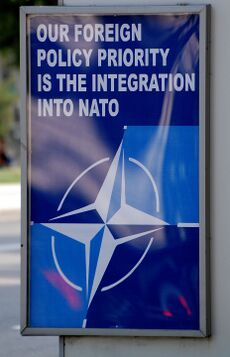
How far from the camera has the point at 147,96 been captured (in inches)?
268

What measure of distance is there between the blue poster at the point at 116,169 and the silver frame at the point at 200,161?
4cm

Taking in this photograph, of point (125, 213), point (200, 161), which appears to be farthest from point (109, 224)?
point (200, 161)

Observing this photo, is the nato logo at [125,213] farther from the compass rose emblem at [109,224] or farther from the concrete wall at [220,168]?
the concrete wall at [220,168]

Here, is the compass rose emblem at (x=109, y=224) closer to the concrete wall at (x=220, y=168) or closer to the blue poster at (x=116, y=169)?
the blue poster at (x=116, y=169)

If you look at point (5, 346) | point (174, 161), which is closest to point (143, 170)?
point (174, 161)

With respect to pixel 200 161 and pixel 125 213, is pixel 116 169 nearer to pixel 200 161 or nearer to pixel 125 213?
pixel 125 213

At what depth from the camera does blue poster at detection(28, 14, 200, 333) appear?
22.3ft

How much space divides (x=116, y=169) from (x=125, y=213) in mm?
265

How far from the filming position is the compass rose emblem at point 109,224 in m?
6.80

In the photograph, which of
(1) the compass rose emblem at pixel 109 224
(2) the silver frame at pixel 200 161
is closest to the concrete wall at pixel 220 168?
(2) the silver frame at pixel 200 161

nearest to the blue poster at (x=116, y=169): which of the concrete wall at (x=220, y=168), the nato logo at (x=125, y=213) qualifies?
the nato logo at (x=125, y=213)

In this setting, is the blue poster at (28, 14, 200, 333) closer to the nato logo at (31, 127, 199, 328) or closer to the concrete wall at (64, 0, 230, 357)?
the nato logo at (31, 127, 199, 328)

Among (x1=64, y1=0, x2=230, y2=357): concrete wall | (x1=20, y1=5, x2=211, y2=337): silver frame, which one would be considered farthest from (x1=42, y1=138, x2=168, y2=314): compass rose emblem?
(x1=64, y1=0, x2=230, y2=357): concrete wall

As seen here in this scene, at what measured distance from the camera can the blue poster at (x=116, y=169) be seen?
22.3 feet
